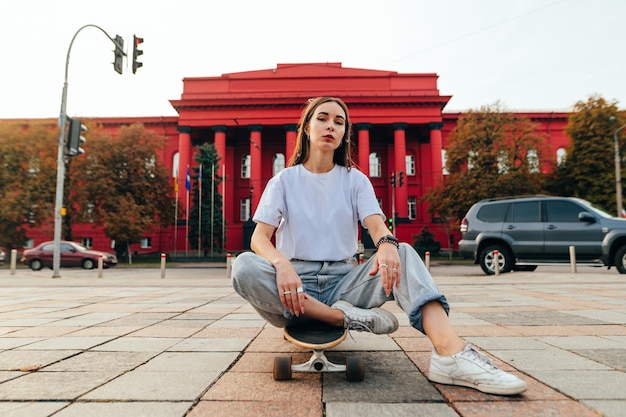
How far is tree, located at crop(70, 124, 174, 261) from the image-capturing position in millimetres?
24469

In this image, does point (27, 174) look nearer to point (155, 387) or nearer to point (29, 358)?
point (29, 358)

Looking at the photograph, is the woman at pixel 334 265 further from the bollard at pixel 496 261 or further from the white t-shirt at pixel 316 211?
the bollard at pixel 496 261

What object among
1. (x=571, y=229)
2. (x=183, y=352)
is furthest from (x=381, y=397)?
(x=571, y=229)

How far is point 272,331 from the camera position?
145 inches

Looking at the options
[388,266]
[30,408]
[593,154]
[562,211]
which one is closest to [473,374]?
[388,266]

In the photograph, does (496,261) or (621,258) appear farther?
(496,261)

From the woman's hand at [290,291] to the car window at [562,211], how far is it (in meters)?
11.1

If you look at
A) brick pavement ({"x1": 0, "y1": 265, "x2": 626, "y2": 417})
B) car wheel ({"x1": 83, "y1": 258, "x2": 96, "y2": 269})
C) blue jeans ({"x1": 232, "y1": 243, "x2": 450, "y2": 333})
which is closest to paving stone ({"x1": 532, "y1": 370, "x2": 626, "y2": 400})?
brick pavement ({"x1": 0, "y1": 265, "x2": 626, "y2": 417})

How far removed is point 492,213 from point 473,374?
10752 mm

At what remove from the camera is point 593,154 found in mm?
24078

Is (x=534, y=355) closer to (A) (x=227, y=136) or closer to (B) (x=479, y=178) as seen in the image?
(B) (x=479, y=178)

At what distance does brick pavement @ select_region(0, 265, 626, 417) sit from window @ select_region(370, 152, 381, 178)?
32.4 m

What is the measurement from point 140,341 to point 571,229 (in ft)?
37.0

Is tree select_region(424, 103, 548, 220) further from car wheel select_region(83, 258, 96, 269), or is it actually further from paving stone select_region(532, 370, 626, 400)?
paving stone select_region(532, 370, 626, 400)
